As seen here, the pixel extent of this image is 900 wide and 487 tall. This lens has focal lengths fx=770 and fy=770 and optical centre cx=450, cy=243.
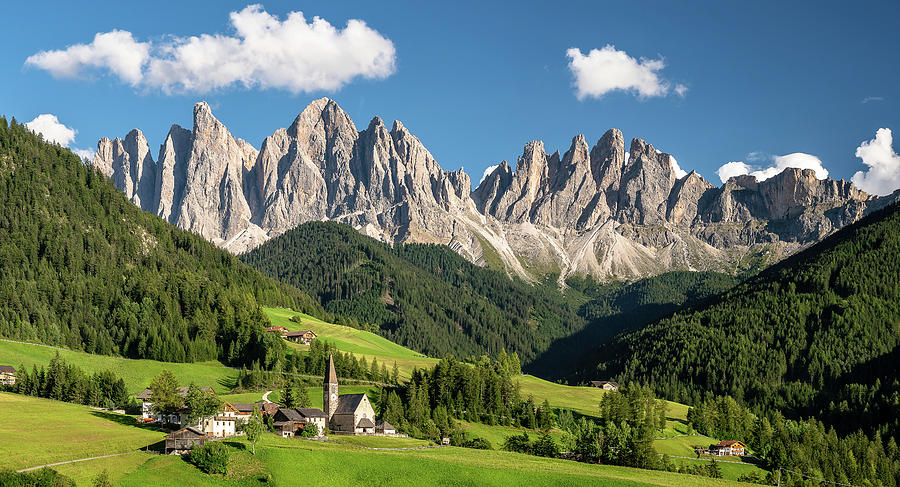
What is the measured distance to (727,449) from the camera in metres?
153

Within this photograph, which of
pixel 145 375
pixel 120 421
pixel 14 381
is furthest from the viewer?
pixel 145 375

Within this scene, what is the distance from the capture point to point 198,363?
7126 inches

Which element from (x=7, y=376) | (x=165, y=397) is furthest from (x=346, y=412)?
(x=7, y=376)

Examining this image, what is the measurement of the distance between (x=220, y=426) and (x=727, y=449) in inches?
3871

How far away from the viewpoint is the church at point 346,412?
125812 mm

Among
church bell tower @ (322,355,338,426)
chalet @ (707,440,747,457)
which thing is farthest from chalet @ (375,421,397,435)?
chalet @ (707,440,747,457)

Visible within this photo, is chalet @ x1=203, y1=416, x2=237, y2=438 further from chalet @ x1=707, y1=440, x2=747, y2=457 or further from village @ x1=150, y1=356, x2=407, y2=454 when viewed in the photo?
chalet @ x1=707, y1=440, x2=747, y2=457

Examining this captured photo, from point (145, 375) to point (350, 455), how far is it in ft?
257

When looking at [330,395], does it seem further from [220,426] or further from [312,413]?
[220,426]

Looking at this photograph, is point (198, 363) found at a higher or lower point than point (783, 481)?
higher

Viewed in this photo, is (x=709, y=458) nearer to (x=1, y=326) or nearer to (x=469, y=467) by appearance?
(x=469, y=467)

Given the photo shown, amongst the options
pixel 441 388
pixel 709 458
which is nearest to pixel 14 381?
pixel 441 388

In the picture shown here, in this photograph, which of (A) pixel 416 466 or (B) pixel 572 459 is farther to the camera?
(B) pixel 572 459

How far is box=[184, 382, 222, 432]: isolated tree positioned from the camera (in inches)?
4397
